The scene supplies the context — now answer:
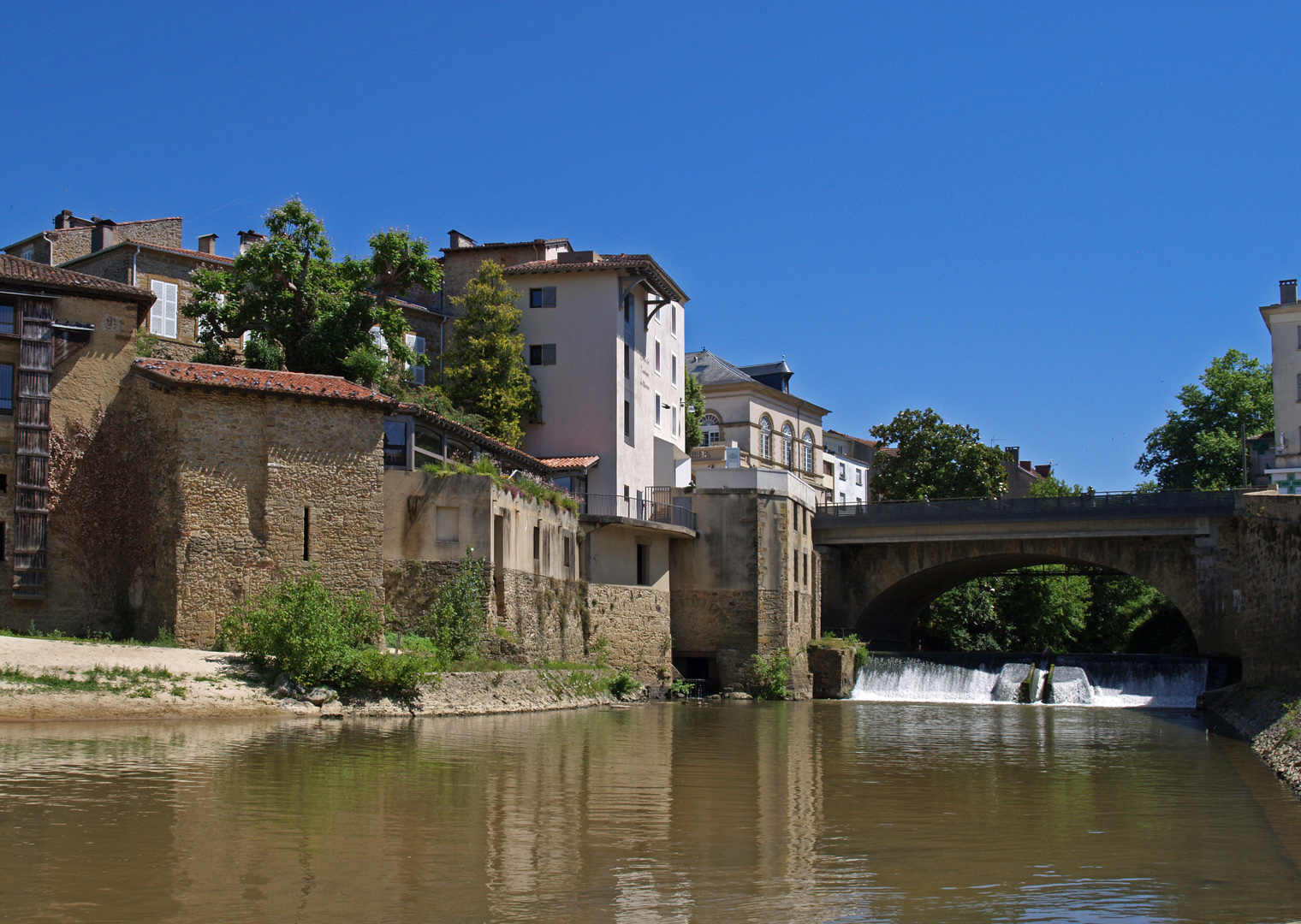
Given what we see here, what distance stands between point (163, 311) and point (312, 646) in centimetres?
2133

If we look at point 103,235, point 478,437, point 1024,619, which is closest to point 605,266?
point 478,437

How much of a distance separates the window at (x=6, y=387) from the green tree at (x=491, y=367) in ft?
52.2

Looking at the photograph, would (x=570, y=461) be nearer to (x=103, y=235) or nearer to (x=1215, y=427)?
(x=103, y=235)

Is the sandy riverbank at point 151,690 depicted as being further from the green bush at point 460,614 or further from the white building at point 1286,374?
the white building at point 1286,374

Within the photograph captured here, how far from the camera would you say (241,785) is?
48.8ft

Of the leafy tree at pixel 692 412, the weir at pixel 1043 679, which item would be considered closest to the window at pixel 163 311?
the leafy tree at pixel 692 412

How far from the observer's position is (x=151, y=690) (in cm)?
2338

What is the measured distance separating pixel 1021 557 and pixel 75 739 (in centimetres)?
3832

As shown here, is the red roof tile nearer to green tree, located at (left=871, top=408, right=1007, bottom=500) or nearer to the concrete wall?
the concrete wall

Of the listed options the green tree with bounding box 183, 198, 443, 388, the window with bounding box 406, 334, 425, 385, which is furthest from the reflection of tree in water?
the green tree with bounding box 183, 198, 443, 388

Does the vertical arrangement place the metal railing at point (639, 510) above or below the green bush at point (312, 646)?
above

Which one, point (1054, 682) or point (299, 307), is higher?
point (299, 307)

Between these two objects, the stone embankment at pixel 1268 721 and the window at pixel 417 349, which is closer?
the stone embankment at pixel 1268 721

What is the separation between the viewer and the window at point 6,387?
2980 cm
